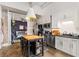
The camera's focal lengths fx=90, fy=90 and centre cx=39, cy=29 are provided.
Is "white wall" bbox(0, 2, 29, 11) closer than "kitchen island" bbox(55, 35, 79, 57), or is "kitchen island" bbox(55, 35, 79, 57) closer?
"kitchen island" bbox(55, 35, 79, 57)

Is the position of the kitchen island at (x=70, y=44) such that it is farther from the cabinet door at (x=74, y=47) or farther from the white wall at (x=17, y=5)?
the white wall at (x=17, y=5)

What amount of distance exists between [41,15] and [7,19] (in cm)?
239

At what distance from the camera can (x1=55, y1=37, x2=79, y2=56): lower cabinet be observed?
3.20 meters

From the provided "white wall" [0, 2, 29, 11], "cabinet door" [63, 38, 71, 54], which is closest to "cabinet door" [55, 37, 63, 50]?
"cabinet door" [63, 38, 71, 54]

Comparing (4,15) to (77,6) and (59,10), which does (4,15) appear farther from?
(77,6)

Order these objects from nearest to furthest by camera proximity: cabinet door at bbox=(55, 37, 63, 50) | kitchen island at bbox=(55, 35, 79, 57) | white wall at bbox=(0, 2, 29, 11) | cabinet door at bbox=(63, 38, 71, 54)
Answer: kitchen island at bbox=(55, 35, 79, 57), cabinet door at bbox=(63, 38, 71, 54), cabinet door at bbox=(55, 37, 63, 50), white wall at bbox=(0, 2, 29, 11)

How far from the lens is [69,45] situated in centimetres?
353

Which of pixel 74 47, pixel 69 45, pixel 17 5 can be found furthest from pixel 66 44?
pixel 17 5

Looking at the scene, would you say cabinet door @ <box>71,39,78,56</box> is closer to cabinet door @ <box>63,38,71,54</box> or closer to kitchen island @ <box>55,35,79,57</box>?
kitchen island @ <box>55,35,79,57</box>

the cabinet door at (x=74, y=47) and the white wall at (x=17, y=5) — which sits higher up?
the white wall at (x=17, y=5)

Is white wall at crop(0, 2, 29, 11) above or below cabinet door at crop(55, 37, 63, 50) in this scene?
above

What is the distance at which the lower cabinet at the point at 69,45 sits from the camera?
10.5 ft

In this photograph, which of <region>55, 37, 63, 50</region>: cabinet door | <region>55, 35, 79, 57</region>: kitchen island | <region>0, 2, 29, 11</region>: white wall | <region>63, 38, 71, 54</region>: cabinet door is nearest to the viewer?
<region>55, 35, 79, 57</region>: kitchen island

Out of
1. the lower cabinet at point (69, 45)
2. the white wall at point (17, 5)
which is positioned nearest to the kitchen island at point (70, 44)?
the lower cabinet at point (69, 45)
